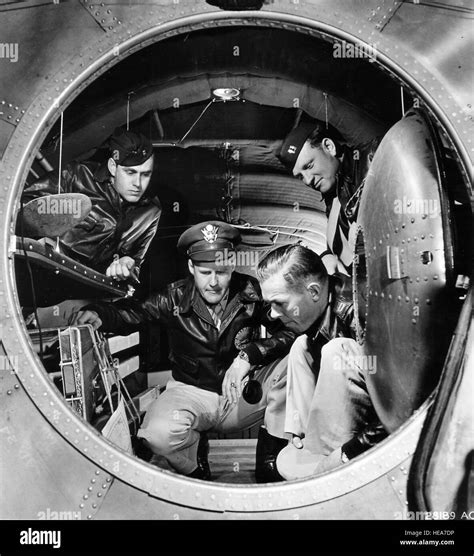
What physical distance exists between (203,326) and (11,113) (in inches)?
61.8

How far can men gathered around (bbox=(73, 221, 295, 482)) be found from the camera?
3434 mm

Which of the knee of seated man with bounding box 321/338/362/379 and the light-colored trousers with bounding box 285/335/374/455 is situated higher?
the knee of seated man with bounding box 321/338/362/379

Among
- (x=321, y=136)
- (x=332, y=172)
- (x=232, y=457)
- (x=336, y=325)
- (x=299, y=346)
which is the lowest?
(x=232, y=457)

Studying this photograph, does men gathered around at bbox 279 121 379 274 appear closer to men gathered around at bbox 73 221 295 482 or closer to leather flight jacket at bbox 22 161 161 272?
men gathered around at bbox 73 221 295 482

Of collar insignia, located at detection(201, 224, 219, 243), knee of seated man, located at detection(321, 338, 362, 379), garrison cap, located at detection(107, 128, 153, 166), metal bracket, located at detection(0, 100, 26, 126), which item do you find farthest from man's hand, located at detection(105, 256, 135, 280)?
knee of seated man, located at detection(321, 338, 362, 379)

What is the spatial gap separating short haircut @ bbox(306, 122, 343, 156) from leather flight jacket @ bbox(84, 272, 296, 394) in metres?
0.85

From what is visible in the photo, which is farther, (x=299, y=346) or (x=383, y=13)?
(x=299, y=346)

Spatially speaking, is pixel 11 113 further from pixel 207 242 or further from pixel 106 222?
pixel 207 242

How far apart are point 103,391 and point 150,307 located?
536 mm

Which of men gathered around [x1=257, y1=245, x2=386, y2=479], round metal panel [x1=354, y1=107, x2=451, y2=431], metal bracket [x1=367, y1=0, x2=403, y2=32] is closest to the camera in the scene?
round metal panel [x1=354, y1=107, x2=451, y2=431]

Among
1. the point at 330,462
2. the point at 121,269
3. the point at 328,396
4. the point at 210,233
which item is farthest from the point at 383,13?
the point at 330,462

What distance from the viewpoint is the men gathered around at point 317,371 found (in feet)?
11.1

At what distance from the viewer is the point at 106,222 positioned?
3.47 meters
